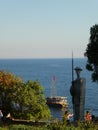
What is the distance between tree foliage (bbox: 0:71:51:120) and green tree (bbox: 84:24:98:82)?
290 inches

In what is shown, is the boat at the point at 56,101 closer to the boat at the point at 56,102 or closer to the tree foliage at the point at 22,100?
the boat at the point at 56,102

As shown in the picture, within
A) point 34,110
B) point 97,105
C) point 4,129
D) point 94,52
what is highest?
point 94,52

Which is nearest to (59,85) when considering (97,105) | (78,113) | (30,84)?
(97,105)

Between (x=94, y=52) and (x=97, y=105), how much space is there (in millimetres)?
65849

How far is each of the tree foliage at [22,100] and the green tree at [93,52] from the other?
24.2ft

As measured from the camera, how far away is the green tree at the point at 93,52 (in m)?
38.2

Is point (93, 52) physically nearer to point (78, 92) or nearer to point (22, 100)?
point (22, 100)

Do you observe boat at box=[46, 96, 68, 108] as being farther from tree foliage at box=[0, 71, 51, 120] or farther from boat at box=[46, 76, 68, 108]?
tree foliage at box=[0, 71, 51, 120]

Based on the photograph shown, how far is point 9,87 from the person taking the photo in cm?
4688

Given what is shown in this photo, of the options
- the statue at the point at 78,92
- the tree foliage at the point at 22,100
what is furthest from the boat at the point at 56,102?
the statue at the point at 78,92

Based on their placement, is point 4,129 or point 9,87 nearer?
point 4,129

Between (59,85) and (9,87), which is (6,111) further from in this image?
(59,85)

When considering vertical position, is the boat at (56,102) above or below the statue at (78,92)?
below

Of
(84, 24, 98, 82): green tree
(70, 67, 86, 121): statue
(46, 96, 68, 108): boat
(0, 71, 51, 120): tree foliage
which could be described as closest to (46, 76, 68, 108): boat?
(46, 96, 68, 108): boat
